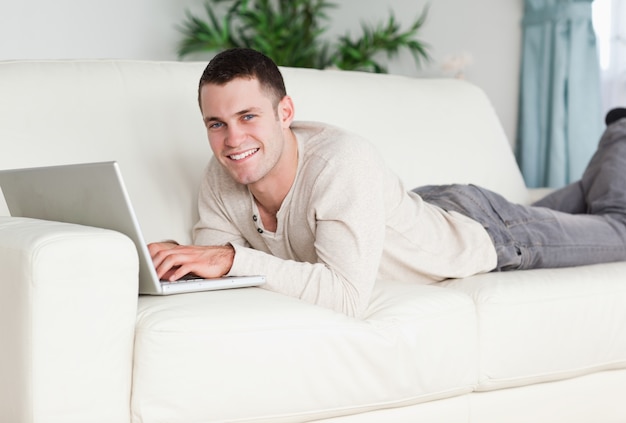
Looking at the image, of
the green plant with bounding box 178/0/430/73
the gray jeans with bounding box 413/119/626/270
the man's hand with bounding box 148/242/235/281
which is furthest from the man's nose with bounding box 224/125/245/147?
the green plant with bounding box 178/0/430/73

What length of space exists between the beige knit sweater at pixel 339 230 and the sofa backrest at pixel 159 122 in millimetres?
166

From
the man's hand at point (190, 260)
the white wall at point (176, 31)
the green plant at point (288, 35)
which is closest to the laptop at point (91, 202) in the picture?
the man's hand at point (190, 260)

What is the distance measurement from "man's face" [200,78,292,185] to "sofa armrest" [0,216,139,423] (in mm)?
477

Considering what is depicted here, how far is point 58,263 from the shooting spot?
1.45m

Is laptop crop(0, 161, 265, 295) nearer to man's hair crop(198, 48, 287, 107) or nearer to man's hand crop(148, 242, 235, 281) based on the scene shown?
man's hand crop(148, 242, 235, 281)

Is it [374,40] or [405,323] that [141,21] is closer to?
[374,40]

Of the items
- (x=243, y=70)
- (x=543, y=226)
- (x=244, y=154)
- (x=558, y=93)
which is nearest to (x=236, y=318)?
(x=244, y=154)

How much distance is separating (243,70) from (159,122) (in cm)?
50

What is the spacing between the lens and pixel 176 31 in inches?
197

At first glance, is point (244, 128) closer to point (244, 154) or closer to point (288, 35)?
point (244, 154)

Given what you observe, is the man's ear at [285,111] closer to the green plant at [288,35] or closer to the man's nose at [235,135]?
the man's nose at [235,135]

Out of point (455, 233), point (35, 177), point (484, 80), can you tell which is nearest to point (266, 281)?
point (35, 177)

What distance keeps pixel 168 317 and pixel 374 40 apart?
3.67 meters

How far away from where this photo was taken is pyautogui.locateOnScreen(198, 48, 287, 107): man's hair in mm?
1915
